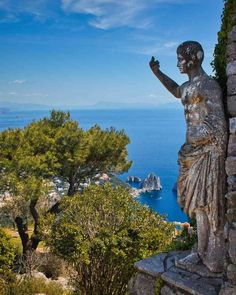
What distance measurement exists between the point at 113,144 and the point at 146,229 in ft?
35.2

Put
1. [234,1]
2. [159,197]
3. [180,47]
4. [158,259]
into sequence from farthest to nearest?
[159,197], [158,259], [180,47], [234,1]

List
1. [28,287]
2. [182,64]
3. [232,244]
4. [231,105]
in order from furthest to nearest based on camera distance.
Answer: [28,287]
[182,64]
[231,105]
[232,244]

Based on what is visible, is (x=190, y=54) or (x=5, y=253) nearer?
(x=190, y=54)

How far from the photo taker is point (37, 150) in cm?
1878

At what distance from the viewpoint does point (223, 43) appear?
4.63 metres

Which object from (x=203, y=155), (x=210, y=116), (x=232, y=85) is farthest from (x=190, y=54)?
(x=203, y=155)

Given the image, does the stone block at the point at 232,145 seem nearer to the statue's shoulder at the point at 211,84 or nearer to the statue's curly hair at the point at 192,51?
the statue's shoulder at the point at 211,84

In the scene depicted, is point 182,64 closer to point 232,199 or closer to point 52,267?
point 232,199

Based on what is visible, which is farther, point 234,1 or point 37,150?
point 37,150

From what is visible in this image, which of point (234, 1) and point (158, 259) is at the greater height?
point (234, 1)

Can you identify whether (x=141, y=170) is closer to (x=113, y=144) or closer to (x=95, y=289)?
(x=113, y=144)

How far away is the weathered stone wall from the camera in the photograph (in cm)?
369

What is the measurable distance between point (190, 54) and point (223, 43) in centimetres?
54

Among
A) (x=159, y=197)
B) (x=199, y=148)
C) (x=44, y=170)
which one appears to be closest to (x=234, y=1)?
(x=199, y=148)
